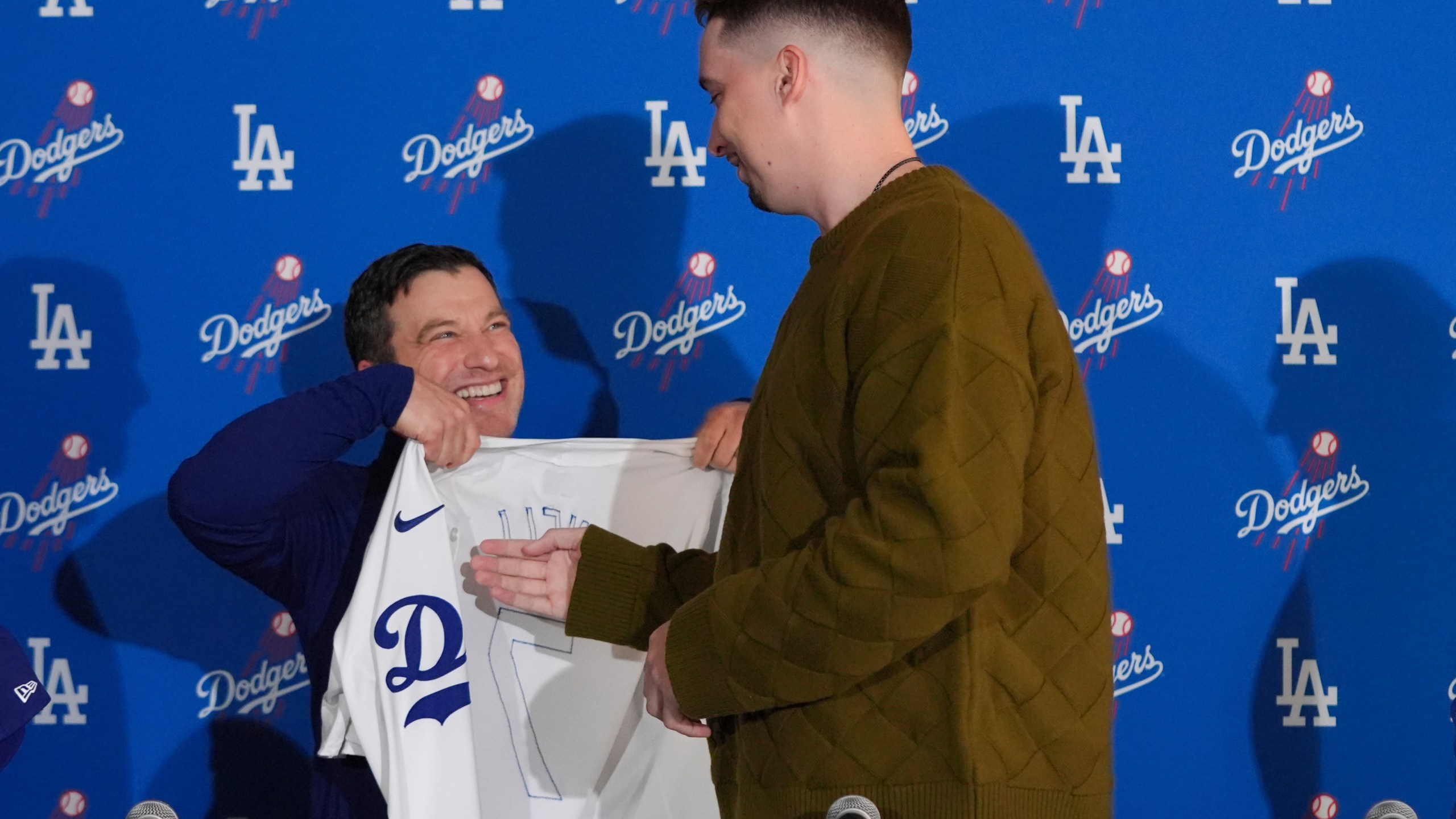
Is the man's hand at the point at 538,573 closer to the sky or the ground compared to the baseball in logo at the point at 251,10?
closer to the ground

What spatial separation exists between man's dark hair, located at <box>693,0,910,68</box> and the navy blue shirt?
0.74 m

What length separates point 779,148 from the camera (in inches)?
54.1

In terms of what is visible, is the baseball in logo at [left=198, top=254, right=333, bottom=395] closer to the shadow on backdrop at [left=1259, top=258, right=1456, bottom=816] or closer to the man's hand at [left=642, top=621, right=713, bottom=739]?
the man's hand at [left=642, top=621, right=713, bottom=739]

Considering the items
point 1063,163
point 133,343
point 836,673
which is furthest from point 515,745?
point 1063,163

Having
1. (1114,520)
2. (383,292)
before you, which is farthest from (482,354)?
(1114,520)

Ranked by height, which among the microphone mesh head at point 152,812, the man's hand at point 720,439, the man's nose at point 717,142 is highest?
the man's nose at point 717,142

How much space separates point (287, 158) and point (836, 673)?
6.13 feet

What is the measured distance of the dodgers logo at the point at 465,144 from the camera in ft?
8.62

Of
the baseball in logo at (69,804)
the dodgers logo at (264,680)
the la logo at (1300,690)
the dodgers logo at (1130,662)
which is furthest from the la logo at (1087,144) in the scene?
the baseball in logo at (69,804)

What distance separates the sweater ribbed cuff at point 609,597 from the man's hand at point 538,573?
0.10 metres

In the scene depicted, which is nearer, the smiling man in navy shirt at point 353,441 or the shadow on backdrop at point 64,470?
the smiling man in navy shirt at point 353,441

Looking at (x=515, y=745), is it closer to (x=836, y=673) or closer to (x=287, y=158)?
(x=836, y=673)

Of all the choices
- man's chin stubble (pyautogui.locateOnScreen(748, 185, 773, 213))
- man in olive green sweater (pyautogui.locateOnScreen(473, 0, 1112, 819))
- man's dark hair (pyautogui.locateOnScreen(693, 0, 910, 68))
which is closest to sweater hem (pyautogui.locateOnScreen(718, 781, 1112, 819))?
man in olive green sweater (pyautogui.locateOnScreen(473, 0, 1112, 819))

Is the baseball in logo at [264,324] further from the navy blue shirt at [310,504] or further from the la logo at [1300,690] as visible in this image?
the la logo at [1300,690]
